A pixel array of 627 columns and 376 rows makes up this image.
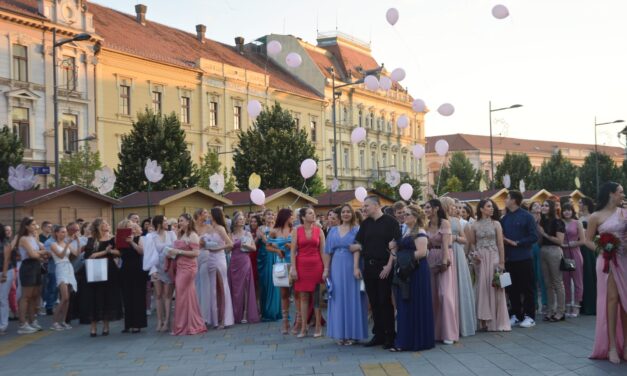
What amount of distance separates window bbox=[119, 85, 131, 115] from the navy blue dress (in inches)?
1554

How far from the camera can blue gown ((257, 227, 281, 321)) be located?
13.9m

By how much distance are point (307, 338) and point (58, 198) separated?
1438 centimetres

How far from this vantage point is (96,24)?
158ft

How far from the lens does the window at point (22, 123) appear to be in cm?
3991

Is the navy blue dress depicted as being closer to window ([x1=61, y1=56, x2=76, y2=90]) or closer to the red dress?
the red dress

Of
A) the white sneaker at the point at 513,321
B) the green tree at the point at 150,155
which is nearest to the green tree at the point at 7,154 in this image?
the green tree at the point at 150,155

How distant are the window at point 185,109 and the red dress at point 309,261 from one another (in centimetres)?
4120

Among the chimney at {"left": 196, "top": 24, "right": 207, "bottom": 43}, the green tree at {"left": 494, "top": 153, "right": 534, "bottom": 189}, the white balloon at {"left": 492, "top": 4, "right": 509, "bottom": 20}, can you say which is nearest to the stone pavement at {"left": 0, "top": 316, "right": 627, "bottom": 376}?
the white balloon at {"left": 492, "top": 4, "right": 509, "bottom": 20}

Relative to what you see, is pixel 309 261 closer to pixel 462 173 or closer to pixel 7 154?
pixel 7 154

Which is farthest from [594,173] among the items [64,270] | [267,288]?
[64,270]

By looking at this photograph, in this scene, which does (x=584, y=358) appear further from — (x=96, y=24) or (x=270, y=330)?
(x=96, y=24)

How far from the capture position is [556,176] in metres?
70.2

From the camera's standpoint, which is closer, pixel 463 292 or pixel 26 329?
pixel 463 292

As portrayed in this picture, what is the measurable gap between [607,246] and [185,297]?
23.0ft
